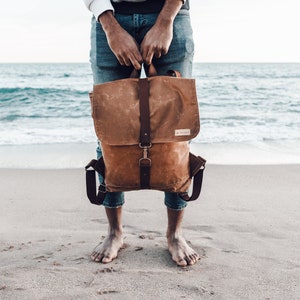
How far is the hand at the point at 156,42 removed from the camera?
1.96 meters

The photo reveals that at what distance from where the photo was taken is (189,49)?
6.97 feet

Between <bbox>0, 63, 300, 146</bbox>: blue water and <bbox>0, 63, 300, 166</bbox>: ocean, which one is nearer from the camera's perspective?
<bbox>0, 63, 300, 166</bbox>: ocean

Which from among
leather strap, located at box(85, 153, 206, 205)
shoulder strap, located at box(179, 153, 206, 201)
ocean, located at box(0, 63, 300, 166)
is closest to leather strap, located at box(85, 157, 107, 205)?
leather strap, located at box(85, 153, 206, 205)

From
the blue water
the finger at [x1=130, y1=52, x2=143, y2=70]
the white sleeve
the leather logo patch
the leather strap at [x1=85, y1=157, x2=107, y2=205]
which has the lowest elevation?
the blue water

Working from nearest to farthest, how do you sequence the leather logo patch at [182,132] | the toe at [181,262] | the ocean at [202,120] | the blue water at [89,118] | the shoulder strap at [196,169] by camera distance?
the leather logo patch at [182,132] < the shoulder strap at [196,169] < the toe at [181,262] < the ocean at [202,120] < the blue water at [89,118]

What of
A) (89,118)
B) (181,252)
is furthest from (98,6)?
(89,118)

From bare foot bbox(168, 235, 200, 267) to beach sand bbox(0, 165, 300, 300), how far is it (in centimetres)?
4

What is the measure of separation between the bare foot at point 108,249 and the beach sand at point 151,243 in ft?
0.15

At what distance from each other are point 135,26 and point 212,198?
5.89ft

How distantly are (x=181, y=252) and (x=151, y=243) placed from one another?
1.01 ft

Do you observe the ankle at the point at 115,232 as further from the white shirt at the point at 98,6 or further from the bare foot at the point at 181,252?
the white shirt at the point at 98,6

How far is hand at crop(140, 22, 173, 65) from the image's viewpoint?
1962 millimetres

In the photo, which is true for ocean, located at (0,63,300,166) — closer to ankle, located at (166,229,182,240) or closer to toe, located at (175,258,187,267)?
ankle, located at (166,229,182,240)

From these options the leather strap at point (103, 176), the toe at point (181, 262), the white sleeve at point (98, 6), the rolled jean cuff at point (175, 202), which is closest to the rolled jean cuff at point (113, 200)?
the leather strap at point (103, 176)
